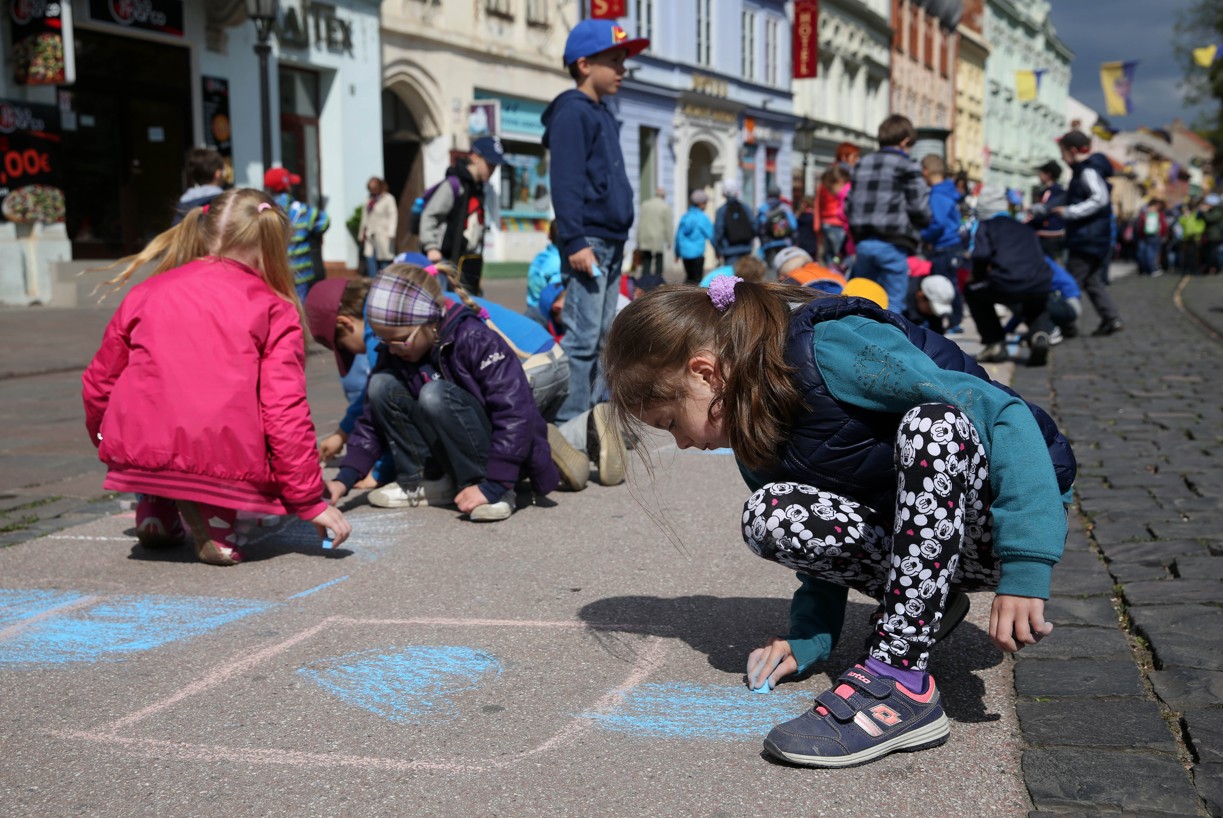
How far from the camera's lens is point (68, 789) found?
7.23 ft

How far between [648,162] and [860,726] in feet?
90.4

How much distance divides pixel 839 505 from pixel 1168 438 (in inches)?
165

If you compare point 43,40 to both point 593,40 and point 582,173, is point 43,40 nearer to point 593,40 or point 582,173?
point 593,40

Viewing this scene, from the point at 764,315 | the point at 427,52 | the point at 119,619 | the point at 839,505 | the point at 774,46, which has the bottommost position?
the point at 119,619

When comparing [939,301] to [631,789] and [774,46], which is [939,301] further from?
[774,46]

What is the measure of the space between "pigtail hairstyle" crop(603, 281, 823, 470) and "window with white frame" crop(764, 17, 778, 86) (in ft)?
113

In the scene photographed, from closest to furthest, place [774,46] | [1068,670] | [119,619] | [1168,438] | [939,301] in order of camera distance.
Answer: [1068,670] < [119,619] < [1168,438] < [939,301] < [774,46]

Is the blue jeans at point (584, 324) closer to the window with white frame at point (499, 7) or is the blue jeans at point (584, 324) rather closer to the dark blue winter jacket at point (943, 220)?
the dark blue winter jacket at point (943, 220)

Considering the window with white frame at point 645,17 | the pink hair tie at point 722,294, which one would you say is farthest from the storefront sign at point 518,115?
the pink hair tie at point 722,294

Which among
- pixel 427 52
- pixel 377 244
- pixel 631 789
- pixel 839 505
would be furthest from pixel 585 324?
pixel 427 52

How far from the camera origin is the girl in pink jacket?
367 cm

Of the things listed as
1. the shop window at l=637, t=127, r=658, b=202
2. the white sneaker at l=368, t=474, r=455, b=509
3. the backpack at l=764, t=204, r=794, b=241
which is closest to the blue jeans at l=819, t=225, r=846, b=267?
the backpack at l=764, t=204, r=794, b=241

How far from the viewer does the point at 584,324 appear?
5602mm

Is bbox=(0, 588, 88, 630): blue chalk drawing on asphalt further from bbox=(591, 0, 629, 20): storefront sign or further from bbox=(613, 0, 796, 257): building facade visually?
bbox=(613, 0, 796, 257): building facade
